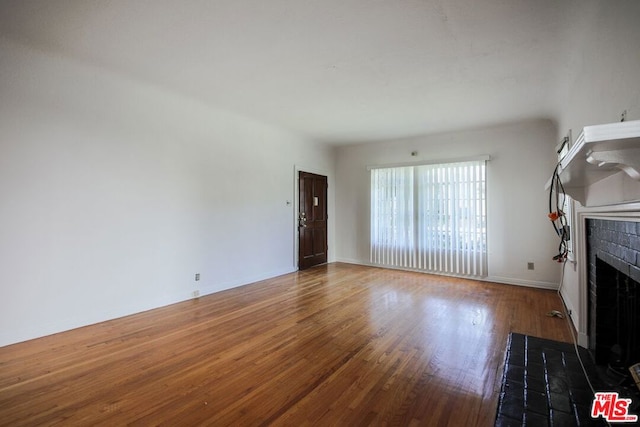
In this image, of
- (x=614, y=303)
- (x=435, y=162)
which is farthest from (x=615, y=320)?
(x=435, y=162)

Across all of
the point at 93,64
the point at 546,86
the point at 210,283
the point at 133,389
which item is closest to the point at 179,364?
the point at 133,389

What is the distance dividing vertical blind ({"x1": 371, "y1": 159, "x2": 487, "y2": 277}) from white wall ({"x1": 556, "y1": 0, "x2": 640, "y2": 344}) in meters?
2.33

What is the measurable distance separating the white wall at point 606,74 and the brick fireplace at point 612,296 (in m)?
0.17

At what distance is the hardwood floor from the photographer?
5.76ft

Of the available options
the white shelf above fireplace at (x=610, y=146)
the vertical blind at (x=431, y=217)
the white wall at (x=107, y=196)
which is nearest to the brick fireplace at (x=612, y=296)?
the white shelf above fireplace at (x=610, y=146)

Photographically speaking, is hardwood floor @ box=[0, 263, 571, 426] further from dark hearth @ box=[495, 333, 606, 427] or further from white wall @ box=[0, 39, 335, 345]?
white wall @ box=[0, 39, 335, 345]

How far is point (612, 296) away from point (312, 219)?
4.79m

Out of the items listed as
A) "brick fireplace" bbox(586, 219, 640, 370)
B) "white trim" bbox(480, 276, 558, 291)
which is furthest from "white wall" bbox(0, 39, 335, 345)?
"brick fireplace" bbox(586, 219, 640, 370)

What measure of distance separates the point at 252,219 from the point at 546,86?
440 cm

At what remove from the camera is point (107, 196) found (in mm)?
3266

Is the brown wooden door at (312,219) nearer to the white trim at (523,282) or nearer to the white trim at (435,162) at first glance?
the white trim at (435,162)

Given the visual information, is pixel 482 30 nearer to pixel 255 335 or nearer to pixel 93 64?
pixel 255 335

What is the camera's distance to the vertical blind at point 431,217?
17.0ft

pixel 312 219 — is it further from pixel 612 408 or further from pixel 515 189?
pixel 612 408
